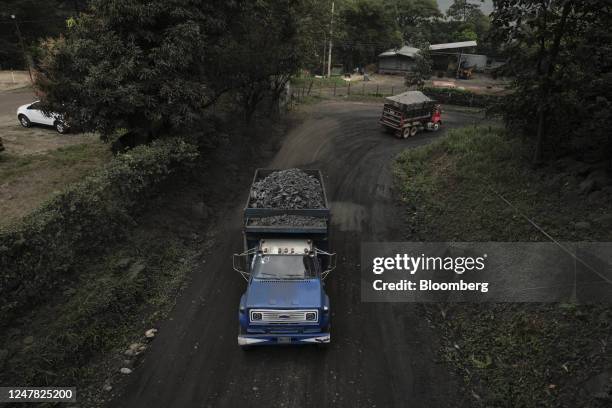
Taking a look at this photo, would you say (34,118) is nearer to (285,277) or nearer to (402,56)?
(285,277)

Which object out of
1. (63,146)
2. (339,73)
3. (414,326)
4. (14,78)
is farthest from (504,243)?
(339,73)

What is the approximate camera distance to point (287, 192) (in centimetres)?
1352

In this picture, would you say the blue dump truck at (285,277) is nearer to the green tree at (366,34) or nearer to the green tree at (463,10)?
the green tree at (366,34)

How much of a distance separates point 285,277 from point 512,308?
609 centimetres

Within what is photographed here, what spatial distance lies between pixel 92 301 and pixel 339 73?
56056 mm

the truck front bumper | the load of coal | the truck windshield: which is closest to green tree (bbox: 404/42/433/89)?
the load of coal

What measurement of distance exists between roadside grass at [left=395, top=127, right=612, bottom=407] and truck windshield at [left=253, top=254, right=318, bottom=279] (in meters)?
3.88

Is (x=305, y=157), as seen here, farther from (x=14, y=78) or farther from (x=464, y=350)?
(x=14, y=78)

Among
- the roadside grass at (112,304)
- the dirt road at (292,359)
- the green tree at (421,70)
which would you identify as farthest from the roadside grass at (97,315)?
the green tree at (421,70)

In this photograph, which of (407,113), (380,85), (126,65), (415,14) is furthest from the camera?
(415,14)

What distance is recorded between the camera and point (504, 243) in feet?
44.4

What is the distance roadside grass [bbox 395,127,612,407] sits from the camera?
355 inches

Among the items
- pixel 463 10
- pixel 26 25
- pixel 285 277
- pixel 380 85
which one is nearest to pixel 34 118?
pixel 285 277

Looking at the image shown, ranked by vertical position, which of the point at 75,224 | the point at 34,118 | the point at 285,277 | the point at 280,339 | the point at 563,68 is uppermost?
the point at 563,68
